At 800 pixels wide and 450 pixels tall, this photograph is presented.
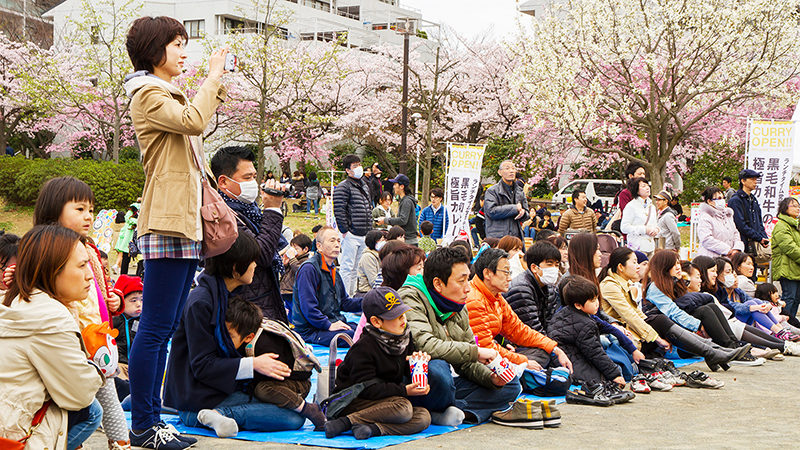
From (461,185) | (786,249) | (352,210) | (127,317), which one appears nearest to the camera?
(127,317)

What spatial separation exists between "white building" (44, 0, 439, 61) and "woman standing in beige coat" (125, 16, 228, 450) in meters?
28.5

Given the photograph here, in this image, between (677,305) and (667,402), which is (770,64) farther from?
(667,402)

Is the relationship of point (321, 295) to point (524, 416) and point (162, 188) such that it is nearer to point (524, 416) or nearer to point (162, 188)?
point (524, 416)

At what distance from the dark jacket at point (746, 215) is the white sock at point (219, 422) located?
26.7ft

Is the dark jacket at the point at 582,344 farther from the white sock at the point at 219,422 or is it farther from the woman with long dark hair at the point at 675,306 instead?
the white sock at the point at 219,422

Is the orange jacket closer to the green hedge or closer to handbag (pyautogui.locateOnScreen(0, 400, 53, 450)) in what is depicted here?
handbag (pyautogui.locateOnScreen(0, 400, 53, 450))

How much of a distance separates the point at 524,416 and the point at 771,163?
25.6 ft

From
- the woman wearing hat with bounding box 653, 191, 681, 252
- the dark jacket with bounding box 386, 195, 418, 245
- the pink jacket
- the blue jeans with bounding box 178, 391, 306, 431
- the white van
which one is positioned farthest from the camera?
the white van

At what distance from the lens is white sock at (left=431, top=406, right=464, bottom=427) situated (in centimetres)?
430

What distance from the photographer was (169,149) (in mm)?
3301

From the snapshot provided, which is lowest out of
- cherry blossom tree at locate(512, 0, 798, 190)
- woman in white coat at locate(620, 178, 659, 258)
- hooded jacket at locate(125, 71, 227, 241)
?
woman in white coat at locate(620, 178, 659, 258)

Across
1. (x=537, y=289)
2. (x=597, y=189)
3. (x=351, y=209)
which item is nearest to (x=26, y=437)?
(x=537, y=289)

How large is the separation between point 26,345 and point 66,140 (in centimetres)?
3180

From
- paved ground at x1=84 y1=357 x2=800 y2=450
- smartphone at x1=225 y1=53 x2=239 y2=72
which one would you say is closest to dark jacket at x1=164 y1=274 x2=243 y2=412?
paved ground at x1=84 y1=357 x2=800 y2=450
